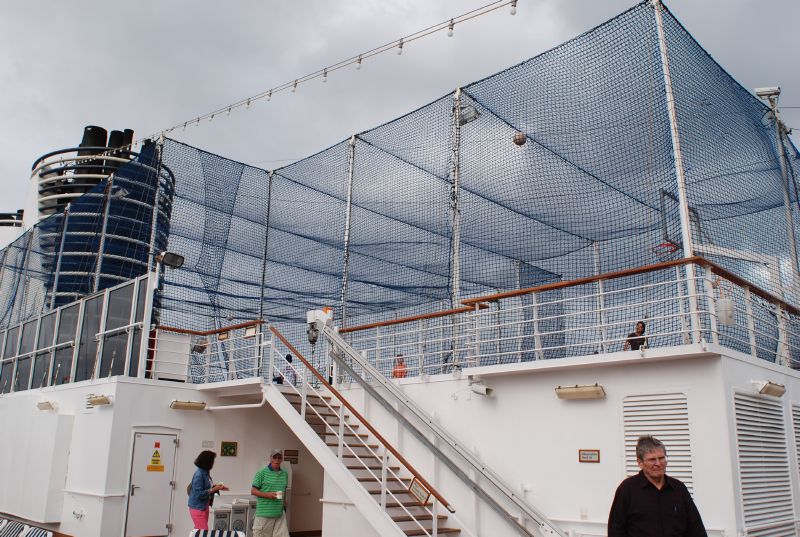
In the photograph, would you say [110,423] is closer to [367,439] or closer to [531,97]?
[367,439]

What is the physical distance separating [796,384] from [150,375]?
29.5ft

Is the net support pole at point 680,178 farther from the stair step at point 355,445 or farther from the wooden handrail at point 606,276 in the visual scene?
the stair step at point 355,445

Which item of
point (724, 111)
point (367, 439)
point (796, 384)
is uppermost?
point (724, 111)

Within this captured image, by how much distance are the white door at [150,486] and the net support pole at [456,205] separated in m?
4.95

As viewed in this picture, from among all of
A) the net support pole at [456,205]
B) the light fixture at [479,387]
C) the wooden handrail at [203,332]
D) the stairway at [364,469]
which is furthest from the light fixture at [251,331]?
the light fixture at [479,387]

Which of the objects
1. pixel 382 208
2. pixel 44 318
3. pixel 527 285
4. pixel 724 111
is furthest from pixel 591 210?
pixel 44 318

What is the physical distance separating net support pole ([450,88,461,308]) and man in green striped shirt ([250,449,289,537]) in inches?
125

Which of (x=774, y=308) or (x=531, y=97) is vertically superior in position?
(x=531, y=97)

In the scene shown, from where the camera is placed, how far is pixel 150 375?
1088 centimetres

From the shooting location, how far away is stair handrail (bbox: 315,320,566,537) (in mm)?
6758

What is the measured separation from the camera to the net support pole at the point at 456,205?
362 inches

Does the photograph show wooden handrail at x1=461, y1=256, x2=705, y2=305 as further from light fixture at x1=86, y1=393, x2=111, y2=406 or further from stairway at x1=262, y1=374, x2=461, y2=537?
light fixture at x1=86, y1=393, x2=111, y2=406

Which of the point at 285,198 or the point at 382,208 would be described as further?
the point at 285,198

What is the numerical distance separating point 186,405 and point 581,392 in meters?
6.35
